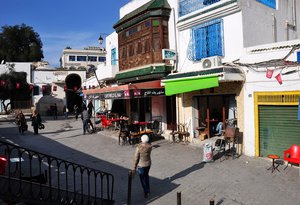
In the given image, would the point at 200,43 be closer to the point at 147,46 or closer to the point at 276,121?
the point at 147,46

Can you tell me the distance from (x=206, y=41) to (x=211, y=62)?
1425 millimetres

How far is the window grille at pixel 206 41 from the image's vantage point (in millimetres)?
13336

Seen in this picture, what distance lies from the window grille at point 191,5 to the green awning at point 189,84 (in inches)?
134

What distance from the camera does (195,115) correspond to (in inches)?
599

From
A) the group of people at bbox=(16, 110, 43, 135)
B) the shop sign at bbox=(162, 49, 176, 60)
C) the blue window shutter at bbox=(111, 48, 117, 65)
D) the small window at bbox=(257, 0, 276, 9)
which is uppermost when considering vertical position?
the small window at bbox=(257, 0, 276, 9)

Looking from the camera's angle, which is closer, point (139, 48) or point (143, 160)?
point (143, 160)

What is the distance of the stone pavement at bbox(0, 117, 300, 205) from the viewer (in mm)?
8102

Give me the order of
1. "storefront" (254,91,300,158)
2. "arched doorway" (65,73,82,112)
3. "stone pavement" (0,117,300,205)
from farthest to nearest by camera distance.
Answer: "arched doorway" (65,73,82,112) < "storefront" (254,91,300,158) < "stone pavement" (0,117,300,205)

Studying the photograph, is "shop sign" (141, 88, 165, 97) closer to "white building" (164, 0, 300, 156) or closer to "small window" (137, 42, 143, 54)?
"white building" (164, 0, 300, 156)

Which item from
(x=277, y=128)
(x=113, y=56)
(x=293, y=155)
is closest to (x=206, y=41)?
(x=277, y=128)

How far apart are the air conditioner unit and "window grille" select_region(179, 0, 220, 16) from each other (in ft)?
8.31

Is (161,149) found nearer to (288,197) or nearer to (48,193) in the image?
(288,197)

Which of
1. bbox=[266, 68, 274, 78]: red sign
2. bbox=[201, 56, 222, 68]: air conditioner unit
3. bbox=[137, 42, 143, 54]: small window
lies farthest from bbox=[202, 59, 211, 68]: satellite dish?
bbox=[137, 42, 143, 54]: small window

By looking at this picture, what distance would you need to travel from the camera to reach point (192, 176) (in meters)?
10.0
